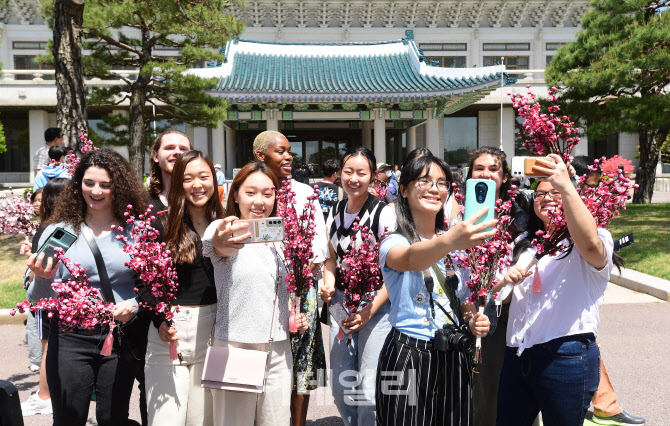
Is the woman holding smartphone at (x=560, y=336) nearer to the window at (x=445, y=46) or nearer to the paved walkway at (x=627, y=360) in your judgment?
the paved walkway at (x=627, y=360)

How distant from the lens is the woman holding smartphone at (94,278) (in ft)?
8.25

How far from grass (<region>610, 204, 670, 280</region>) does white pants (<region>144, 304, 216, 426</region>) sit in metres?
7.71

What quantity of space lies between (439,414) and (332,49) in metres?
17.0

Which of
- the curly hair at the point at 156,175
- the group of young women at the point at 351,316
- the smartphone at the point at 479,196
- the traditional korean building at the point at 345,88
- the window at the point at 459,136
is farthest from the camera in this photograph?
the window at the point at 459,136

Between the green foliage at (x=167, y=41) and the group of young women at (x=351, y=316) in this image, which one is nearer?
the group of young women at (x=351, y=316)

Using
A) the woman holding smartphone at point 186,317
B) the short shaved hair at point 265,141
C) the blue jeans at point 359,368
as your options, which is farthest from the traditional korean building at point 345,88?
the woman holding smartphone at point 186,317

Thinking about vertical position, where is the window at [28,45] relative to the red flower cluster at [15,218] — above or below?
above

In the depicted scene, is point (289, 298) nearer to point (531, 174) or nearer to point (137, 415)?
point (531, 174)

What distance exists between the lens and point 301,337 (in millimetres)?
3055

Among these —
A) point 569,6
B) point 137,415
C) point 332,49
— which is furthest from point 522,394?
point 569,6

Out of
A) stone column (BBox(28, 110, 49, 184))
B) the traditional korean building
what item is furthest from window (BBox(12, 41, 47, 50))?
the traditional korean building

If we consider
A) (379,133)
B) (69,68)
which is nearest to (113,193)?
(69,68)

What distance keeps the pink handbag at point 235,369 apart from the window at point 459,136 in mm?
22153

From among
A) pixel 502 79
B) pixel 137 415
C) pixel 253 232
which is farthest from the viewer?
pixel 502 79
